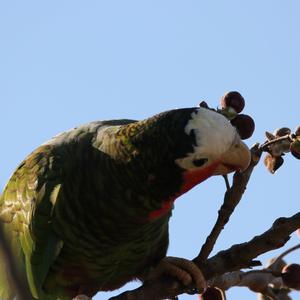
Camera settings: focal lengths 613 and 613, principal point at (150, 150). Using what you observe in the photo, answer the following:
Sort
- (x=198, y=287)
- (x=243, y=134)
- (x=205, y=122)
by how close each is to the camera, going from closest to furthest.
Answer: (x=205, y=122), (x=243, y=134), (x=198, y=287)

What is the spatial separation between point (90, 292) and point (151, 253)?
52 centimetres

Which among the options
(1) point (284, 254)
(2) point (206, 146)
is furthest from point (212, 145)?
(1) point (284, 254)

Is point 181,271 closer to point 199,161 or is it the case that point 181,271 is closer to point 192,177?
point 192,177

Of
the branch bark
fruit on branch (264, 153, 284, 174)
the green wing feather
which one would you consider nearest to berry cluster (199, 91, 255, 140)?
the branch bark

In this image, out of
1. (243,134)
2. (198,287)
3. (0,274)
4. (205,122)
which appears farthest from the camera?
(0,274)

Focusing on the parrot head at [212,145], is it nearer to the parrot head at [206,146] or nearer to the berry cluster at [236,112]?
the parrot head at [206,146]

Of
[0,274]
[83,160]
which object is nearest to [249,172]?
[83,160]

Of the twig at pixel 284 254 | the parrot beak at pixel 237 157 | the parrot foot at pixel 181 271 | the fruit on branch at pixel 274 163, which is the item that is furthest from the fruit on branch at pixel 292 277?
the parrot beak at pixel 237 157

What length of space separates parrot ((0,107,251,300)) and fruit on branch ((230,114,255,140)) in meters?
0.20

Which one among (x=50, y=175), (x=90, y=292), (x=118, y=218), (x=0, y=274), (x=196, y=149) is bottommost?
(x=90, y=292)

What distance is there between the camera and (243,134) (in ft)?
12.0

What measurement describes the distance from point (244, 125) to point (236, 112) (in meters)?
0.15

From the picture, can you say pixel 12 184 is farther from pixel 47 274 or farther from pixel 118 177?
pixel 118 177

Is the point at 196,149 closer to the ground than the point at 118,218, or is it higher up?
higher up
